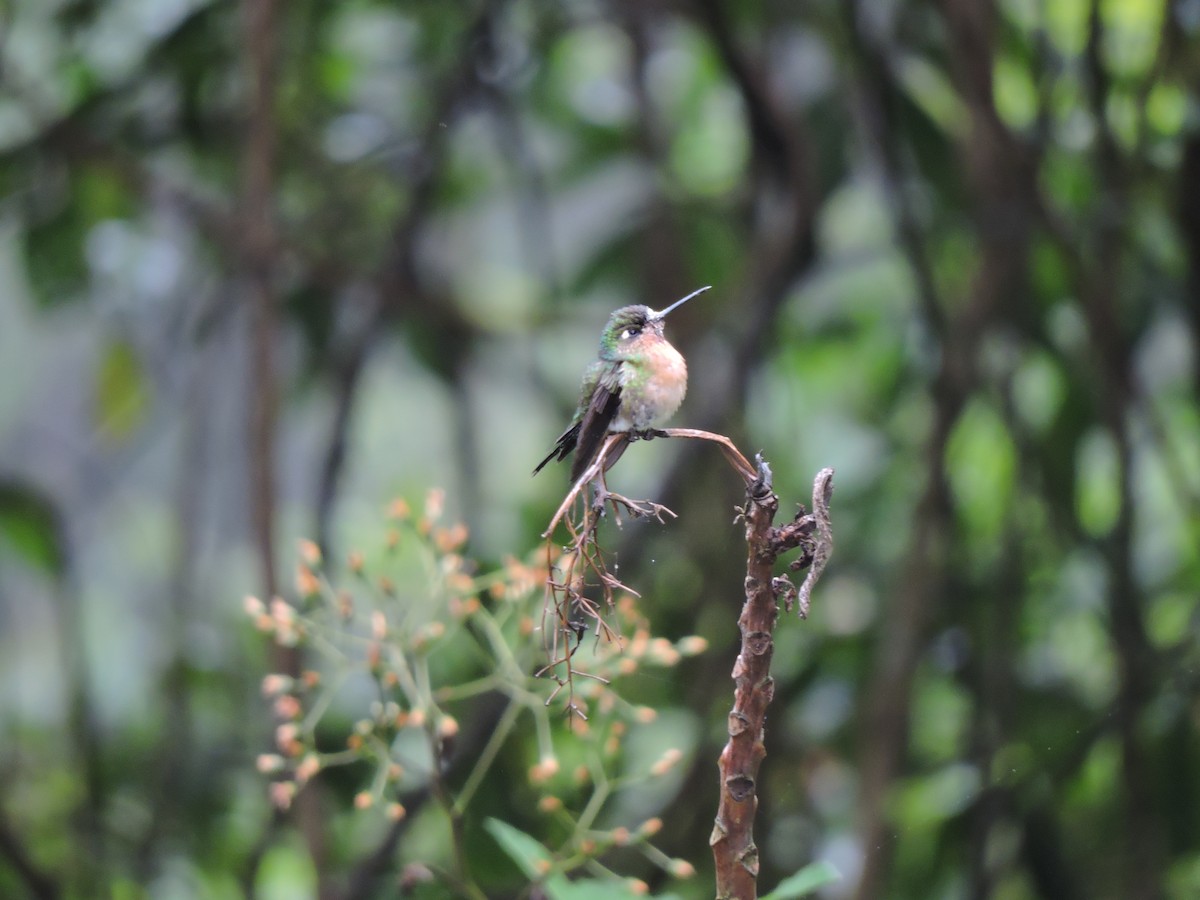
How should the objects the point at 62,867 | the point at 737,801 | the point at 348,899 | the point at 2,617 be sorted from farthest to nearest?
the point at 2,617
the point at 62,867
the point at 348,899
the point at 737,801

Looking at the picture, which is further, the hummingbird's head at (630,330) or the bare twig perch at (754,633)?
the hummingbird's head at (630,330)

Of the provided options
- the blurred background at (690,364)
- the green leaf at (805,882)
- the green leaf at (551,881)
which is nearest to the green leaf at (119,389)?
the blurred background at (690,364)

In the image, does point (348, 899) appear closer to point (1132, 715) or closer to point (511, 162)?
point (1132, 715)

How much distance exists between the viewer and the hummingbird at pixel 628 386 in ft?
1.71

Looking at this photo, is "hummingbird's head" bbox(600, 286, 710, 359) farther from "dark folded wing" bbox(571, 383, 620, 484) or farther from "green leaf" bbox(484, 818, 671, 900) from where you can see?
"green leaf" bbox(484, 818, 671, 900)

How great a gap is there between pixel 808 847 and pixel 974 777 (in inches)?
10.4

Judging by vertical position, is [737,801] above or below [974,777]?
above

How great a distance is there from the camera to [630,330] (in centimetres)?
56

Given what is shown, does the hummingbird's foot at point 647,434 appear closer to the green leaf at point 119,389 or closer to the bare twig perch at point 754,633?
the bare twig perch at point 754,633

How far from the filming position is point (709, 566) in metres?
1.30

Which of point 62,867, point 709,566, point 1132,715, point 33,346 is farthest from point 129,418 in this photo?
point 1132,715

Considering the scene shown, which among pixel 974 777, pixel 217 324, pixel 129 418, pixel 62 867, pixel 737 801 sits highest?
pixel 217 324

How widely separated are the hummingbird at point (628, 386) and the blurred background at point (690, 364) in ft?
2.06

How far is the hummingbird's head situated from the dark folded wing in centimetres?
2
